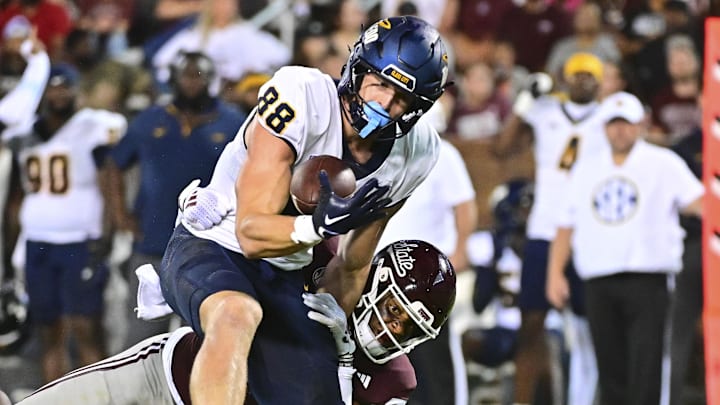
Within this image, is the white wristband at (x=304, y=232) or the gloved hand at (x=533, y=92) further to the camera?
the gloved hand at (x=533, y=92)

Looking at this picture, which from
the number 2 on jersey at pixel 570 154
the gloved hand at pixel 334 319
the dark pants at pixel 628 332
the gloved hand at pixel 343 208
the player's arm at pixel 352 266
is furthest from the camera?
the number 2 on jersey at pixel 570 154

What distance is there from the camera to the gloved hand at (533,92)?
31.8 ft

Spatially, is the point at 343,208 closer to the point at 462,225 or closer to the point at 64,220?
the point at 462,225

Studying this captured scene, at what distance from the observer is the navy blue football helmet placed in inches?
189

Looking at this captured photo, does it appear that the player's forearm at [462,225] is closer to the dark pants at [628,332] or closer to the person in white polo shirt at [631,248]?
the person in white polo shirt at [631,248]

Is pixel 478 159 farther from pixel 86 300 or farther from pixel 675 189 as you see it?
pixel 86 300

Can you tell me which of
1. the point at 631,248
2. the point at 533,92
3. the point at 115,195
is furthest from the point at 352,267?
the point at 533,92

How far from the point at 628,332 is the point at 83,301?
3.20 metres

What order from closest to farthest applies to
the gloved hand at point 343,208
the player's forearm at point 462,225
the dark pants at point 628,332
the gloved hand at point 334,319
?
1. the gloved hand at point 343,208
2. the gloved hand at point 334,319
3. the dark pants at point 628,332
4. the player's forearm at point 462,225

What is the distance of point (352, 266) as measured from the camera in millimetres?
5129

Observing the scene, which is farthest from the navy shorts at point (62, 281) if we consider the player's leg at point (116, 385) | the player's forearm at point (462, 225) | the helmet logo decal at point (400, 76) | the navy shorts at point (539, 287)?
the helmet logo decal at point (400, 76)

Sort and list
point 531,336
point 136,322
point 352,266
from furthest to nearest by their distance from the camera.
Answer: point 531,336
point 136,322
point 352,266

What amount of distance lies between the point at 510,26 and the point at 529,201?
6.74 feet

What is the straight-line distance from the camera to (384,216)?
5.00 m
